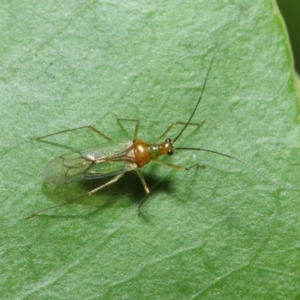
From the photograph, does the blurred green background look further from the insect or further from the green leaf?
the insect

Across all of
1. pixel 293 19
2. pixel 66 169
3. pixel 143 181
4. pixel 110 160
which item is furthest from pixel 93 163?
pixel 293 19

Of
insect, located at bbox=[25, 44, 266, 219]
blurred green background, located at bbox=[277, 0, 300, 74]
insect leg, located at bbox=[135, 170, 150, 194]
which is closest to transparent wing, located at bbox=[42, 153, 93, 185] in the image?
insect, located at bbox=[25, 44, 266, 219]

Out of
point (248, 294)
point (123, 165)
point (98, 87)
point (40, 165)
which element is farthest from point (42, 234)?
point (248, 294)

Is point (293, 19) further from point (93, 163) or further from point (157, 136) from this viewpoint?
point (93, 163)

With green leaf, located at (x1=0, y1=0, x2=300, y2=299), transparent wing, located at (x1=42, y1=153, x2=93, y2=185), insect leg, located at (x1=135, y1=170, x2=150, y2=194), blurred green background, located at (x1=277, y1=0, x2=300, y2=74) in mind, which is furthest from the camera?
blurred green background, located at (x1=277, y1=0, x2=300, y2=74)

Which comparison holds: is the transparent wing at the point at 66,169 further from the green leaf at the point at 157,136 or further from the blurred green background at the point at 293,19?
the blurred green background at the point at 293,19

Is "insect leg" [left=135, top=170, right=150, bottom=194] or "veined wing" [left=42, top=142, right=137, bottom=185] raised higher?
"veined wing" [left=42, top=142, right=137, bottom=185]

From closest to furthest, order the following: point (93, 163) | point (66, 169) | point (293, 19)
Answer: point (66, 169), point (93, 163), point (293, 19)

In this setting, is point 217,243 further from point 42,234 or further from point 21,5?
point 21,5
